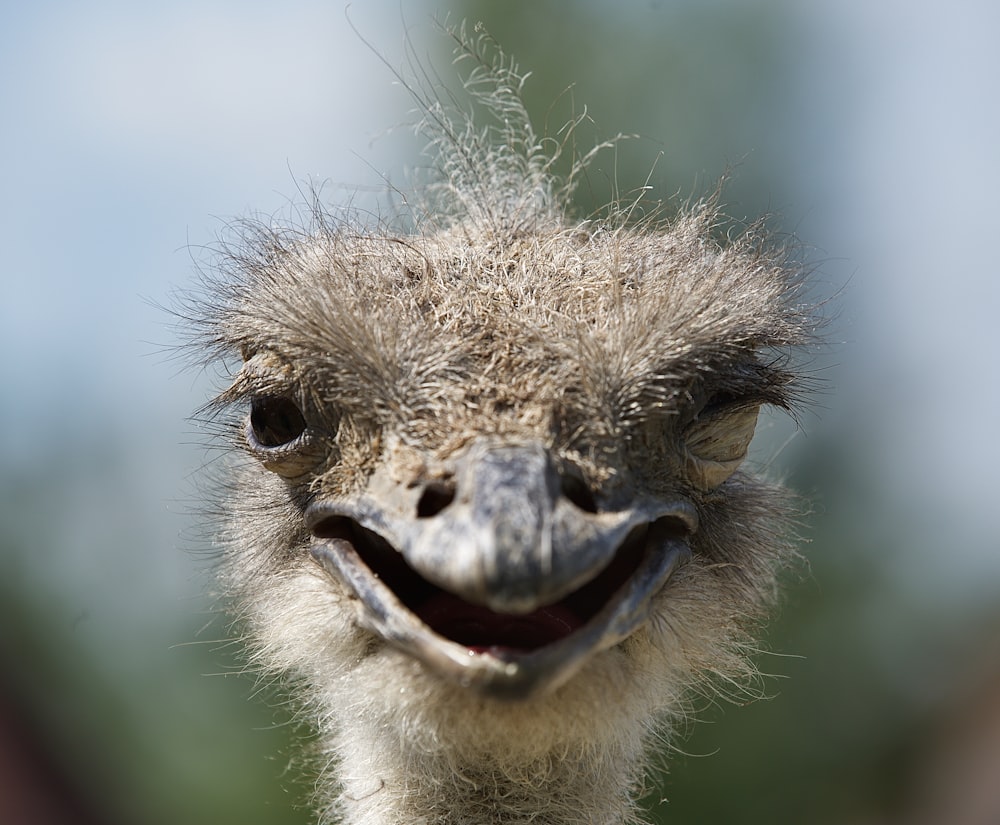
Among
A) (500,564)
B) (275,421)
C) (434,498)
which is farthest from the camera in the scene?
(275,421)

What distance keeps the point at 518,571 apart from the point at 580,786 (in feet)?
3.82

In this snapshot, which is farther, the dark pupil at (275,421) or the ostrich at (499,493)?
the dark pupil at (275,421)

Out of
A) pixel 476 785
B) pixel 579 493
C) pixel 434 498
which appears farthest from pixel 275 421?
pixel 476 785

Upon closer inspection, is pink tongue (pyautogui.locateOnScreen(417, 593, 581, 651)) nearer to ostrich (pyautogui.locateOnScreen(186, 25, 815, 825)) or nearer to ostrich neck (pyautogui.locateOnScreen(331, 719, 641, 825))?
ostrich (pyautogui.locateOnScreen(186, 25, 815, 825))

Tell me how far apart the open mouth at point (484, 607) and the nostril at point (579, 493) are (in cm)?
18

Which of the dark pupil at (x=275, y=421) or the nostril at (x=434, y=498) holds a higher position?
the dark pupil at (x=275, y=421)

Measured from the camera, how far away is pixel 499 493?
1.63m

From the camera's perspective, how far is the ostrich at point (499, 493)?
5.75 feet

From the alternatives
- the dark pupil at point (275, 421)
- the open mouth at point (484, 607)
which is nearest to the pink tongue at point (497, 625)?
the open mouth at point (484, 607)

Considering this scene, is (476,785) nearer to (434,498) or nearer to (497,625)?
(497,625)

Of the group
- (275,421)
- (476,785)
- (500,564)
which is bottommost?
(476,785)

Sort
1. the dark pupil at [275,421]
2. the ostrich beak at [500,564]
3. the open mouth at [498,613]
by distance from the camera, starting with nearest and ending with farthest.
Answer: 1. the ostrich beak at [500,564]
2. the open mouth at [498,613]
3. the dark pupil at [275,421]

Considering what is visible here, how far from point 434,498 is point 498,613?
0.25 metres

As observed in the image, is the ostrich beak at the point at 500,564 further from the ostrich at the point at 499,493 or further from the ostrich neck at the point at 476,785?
the ostrich neck at the point at 476,785
